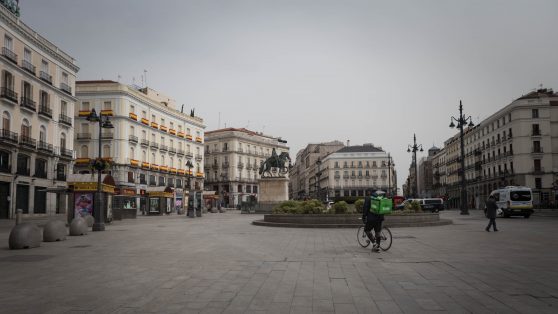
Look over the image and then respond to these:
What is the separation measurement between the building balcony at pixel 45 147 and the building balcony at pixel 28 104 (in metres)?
3.31

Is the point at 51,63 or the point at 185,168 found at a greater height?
the point at 51,63

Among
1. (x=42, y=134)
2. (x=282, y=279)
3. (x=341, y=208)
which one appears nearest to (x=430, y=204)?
(x=341, y=208)

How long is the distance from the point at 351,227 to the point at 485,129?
7210 centimetres

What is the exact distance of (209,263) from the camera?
9.84 meters

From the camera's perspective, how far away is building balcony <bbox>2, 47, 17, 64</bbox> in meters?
35.4

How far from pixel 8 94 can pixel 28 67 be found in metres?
4.07

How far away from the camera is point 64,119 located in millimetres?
45094

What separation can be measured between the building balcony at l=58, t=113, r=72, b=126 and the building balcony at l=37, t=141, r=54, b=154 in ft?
11.8

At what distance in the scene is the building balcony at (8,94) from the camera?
35250 mm

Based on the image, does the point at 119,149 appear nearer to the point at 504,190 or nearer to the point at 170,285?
the point at 504,190

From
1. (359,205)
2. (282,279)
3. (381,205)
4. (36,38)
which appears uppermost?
(36,38)

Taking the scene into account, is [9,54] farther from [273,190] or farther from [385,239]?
[385,239]

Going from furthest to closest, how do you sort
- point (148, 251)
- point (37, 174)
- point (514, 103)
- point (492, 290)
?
1. point (514, 103)
2. point (37, 174)
3. point (148, 251)
4. point (492, 290)

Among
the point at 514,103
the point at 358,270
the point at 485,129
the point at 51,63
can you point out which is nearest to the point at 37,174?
the point at 51,63
